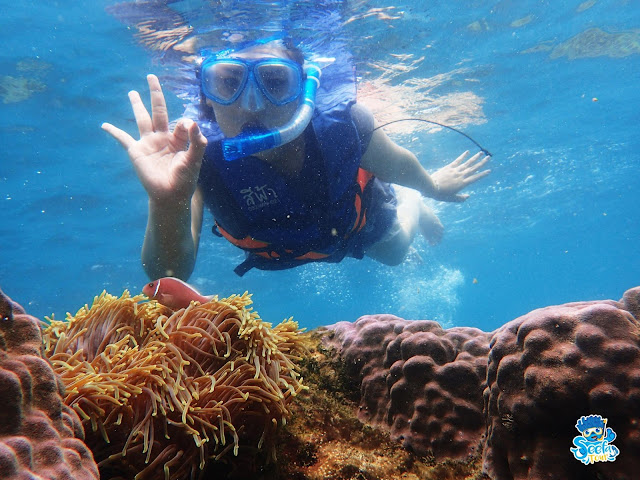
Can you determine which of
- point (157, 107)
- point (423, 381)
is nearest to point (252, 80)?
point (157, 107)

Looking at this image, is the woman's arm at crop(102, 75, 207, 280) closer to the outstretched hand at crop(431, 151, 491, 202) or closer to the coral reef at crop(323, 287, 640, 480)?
the coral reef at crop(323, 287, 640, 480)

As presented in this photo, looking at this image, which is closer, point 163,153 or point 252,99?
point 163,153

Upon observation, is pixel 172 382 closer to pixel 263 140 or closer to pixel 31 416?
pixel 31 416

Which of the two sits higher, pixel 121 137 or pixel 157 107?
pixel 157 107

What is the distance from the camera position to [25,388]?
48.1 inches

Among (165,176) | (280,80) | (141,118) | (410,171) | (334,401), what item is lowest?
(334,401)

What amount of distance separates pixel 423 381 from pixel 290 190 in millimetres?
2854

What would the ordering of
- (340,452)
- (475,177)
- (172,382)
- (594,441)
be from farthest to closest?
(475,177), (340,452), (172,382), (594,441)

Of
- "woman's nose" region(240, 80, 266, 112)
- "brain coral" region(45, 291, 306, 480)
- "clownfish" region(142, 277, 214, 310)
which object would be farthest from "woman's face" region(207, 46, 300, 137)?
"brain coral" region(45, 291, 306, 480)

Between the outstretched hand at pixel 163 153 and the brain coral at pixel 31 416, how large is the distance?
181 centimetres

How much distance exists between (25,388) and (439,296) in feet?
205

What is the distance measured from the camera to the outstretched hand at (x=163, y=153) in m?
3.00

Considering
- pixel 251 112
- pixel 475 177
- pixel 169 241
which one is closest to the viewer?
pixel 169 241

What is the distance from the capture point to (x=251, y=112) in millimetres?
4242
